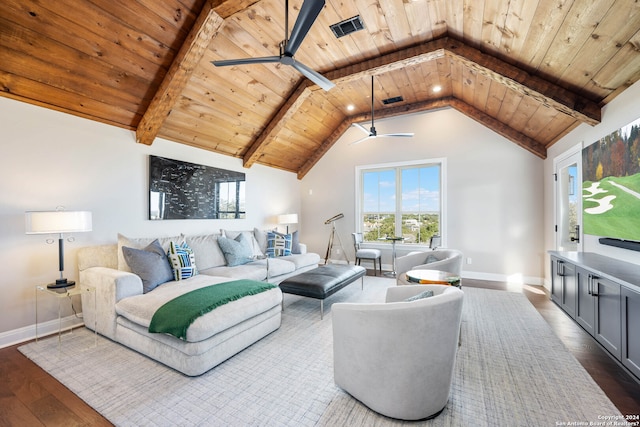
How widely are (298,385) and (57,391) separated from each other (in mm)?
1743

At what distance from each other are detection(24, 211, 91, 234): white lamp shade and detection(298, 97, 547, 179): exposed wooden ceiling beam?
5055mm

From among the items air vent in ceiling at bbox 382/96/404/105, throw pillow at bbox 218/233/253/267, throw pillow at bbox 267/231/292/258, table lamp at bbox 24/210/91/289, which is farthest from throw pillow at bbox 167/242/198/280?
air vent in ceiling at bbox 382/96/404/105

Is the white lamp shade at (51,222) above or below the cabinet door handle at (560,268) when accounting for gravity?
above

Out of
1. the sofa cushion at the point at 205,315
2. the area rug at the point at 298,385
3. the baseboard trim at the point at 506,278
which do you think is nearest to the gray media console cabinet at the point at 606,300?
the area rug at the point at 298,385

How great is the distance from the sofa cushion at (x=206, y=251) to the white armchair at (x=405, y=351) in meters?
2.78

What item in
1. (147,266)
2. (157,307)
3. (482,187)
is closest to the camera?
(157,307)

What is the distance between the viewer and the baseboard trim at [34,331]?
267cm

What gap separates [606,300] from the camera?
226cm

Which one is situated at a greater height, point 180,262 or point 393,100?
point 393,100

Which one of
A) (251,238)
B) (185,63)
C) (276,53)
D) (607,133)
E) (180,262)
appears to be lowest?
(180,262)

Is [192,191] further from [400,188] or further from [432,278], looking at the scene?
[400,188]

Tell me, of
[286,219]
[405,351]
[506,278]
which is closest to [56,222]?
[405,351]

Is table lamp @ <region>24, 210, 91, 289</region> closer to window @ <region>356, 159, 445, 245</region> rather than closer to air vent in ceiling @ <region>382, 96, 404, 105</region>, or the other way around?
window @ <region>356, 159, 445, 245</region>

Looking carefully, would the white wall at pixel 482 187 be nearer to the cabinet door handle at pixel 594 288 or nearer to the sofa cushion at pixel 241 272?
the cabinet door handle at pixel 594 288
